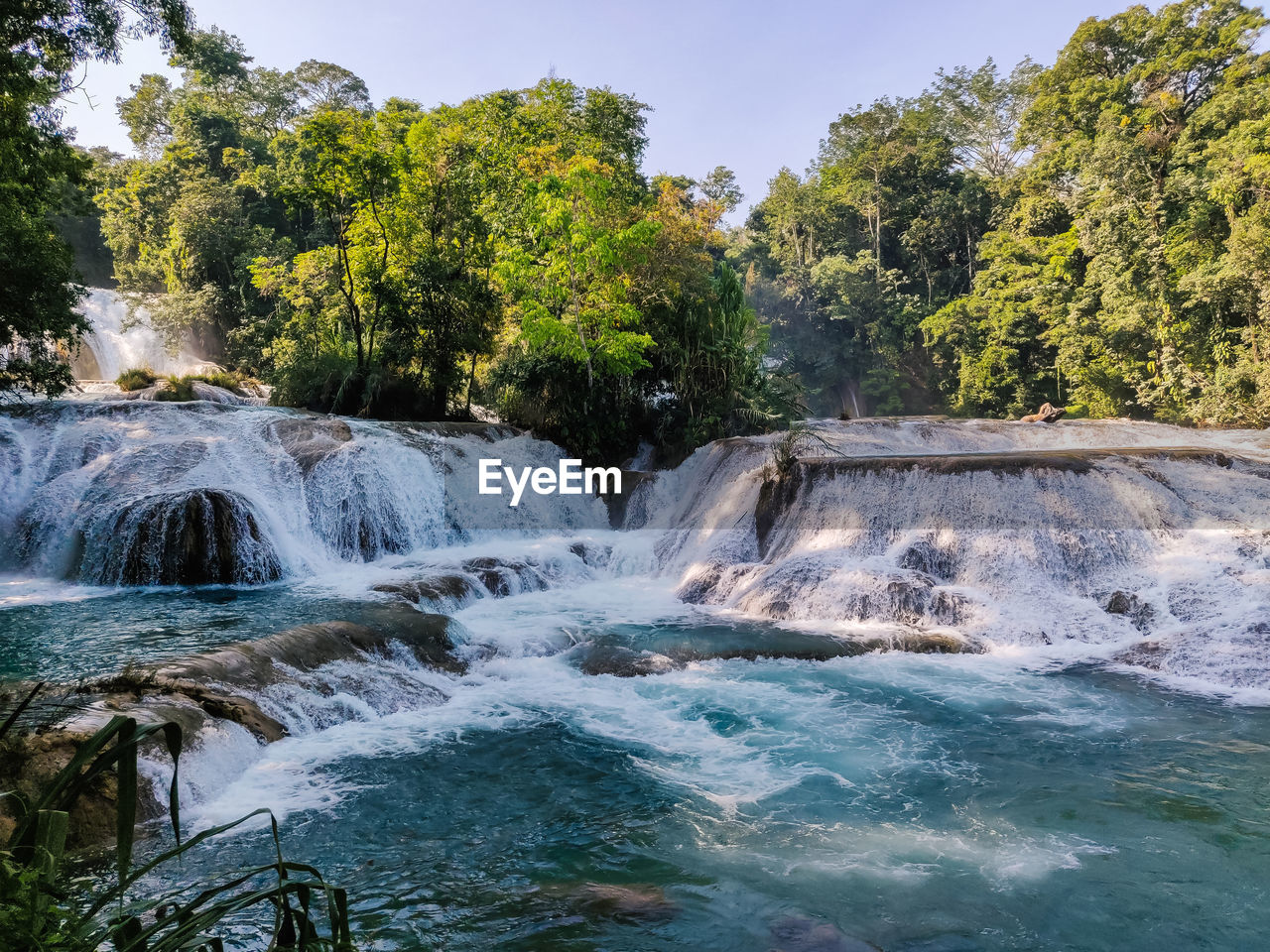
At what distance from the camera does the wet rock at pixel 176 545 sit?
9.20m

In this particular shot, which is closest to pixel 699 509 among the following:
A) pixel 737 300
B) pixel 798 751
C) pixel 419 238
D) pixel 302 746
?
pixel 737 300

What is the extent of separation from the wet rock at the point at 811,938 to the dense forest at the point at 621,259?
36.1ft

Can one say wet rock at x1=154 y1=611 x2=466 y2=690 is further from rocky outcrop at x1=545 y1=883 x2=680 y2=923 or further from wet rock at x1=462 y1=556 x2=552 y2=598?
rocky outcrop at x1=545 y1=883 x2=680 y2=923

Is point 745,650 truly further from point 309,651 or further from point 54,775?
point 54,775

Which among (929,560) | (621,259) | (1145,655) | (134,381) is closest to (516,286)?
(621,259)

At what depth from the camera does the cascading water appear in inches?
148

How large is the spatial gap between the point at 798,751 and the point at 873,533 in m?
4.90

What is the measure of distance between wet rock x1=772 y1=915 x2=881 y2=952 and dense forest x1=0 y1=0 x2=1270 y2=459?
10994mm

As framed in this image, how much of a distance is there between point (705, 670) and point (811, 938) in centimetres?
401

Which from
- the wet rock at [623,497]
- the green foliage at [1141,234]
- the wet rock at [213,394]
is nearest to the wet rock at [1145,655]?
the wet rock at [623,497]

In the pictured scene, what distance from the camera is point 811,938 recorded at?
130 inches

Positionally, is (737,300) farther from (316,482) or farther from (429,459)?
(316,482)

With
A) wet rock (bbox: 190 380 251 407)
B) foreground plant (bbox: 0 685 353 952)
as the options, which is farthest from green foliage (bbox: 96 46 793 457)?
foreground plant (bbox: 0 685 353 952)

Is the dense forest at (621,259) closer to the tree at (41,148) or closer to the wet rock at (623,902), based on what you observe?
the tree at (41,148)
